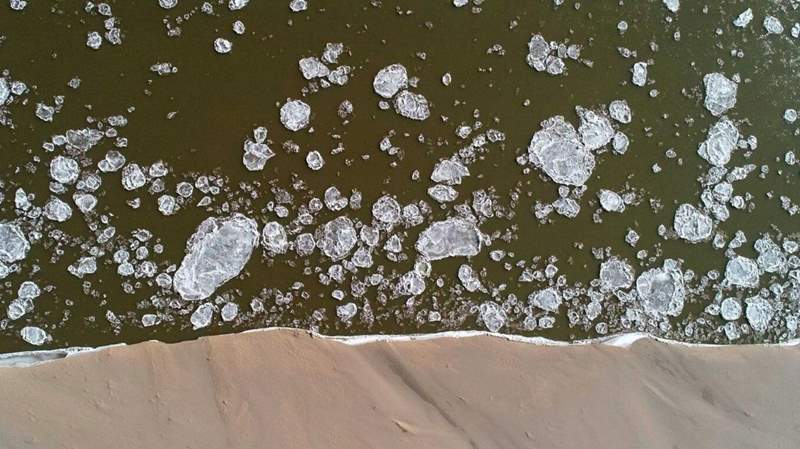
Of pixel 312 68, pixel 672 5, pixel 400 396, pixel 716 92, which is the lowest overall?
pixel 400 396

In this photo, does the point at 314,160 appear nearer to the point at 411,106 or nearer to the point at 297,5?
the point at 411,106

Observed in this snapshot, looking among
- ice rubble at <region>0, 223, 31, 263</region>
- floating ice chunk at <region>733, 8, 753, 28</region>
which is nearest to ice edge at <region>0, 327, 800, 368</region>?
ice rubble at <region>0, 223, 31, 263</region>

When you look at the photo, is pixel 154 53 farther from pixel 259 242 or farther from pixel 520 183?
pixel 520 183

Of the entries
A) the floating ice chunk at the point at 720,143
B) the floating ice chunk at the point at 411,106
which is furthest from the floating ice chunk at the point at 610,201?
the floating ice chunk at the point at 411,106

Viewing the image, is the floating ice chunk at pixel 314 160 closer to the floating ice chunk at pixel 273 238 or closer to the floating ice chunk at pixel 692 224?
the floating ice chunk at pixel 273 238

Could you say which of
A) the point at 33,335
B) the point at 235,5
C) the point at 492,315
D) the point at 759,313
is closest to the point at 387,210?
the point at 492,315

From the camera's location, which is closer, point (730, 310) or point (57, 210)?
point (57, 210)

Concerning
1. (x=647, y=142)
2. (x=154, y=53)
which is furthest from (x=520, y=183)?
(x=154, y=53)

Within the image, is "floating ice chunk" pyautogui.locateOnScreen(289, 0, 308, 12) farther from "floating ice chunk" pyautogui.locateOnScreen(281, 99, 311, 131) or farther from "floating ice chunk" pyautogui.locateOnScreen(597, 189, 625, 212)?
"floating ice chunk" pyautogui.locateOnScreen(597, 189, 625, 212)
